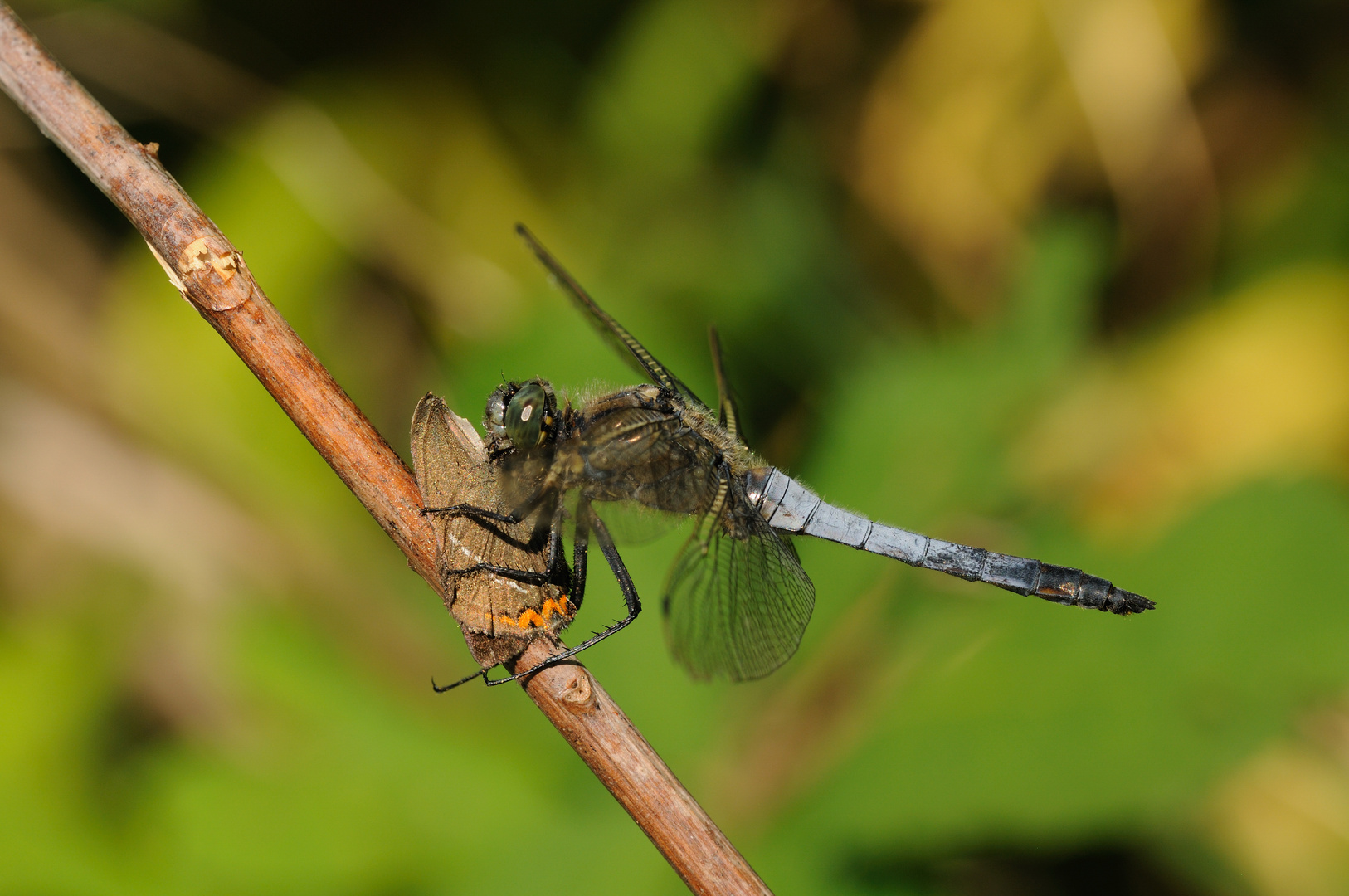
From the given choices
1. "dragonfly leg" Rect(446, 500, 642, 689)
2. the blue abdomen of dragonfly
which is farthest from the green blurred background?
"dragonfly leg" Rect(446, 500, 642, 689)

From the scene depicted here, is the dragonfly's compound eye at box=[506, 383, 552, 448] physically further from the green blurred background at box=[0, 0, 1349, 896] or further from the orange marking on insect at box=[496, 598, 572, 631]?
the green blurred background at box=[0, 0, 1349, 896]

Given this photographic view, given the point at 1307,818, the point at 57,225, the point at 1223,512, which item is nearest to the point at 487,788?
the point at 1223,512

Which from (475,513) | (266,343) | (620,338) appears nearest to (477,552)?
(475,513)

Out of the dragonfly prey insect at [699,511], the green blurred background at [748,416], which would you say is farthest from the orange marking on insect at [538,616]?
the green blurred background at [748,416]

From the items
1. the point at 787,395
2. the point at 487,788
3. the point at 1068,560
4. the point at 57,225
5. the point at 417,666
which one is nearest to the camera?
the point at 487,788

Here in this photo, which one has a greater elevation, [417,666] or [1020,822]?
[417,666]

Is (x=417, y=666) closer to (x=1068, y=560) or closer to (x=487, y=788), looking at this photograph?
(x=487, y=788)
